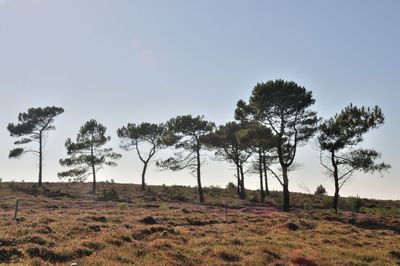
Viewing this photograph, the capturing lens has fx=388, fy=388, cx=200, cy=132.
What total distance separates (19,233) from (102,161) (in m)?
42.9

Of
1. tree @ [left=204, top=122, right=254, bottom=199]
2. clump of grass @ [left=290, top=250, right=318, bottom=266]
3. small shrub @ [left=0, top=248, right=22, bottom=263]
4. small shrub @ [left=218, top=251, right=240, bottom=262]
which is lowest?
clump of grass @ [left=290, top=250, right=318, bottom=266]

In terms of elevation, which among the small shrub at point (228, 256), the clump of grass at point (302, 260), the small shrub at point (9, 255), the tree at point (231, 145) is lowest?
the clump of grass at point (302, 260)

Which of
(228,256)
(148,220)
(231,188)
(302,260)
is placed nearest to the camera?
(228,256)

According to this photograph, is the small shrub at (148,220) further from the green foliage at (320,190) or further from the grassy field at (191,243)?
the green foliage at (320,190)

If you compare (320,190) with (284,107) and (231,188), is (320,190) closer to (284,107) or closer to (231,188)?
(231,188)

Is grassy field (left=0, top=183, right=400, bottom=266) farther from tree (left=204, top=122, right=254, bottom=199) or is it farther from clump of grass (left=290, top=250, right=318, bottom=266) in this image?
tree (left=204, top=122, right=254, bottom=199)

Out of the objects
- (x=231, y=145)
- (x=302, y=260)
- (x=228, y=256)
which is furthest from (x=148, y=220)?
(x=231, y=145)

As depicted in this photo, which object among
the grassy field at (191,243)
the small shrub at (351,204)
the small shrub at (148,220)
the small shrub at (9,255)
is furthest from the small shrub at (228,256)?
the small shrub at (351,204)

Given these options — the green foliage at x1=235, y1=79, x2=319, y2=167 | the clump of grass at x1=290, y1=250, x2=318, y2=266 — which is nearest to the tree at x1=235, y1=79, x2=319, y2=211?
the green foliage at x1=235, y1=79, x2=319, y2=167

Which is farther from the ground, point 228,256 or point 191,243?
point 191,243

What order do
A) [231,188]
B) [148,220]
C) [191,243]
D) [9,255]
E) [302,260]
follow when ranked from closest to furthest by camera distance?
1. [9,255]
2. [302,260]
3. [191,243]
4. [148,220]
5. [231,188]

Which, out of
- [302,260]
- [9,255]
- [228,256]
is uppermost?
[9,255]

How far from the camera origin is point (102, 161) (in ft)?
196

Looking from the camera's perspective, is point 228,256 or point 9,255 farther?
point 228,256
